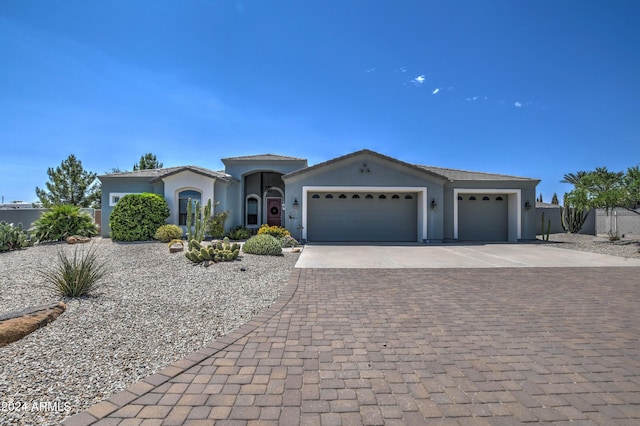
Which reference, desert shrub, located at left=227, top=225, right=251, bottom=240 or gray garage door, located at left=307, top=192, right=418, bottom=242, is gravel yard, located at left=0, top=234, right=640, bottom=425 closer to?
desert shrub, located at left=227, top=225, right=251, bottom=240

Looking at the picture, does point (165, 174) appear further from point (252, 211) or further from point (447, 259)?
point (447, 259)

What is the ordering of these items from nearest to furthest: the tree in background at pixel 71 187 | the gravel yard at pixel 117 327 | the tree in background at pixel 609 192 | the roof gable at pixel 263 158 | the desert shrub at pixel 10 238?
the gravel yard at pixel 117 327 < the desert shrub at pixel 10 238 < the tree in background at pixel 609 192 < the roof gable at pixel 263 158 < the tree in background at pixel 71 187

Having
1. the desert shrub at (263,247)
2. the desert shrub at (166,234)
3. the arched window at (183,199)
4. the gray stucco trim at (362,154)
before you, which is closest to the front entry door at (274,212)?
the arched window at (183,199)

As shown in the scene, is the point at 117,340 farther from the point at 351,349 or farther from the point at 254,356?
the point at 351,349

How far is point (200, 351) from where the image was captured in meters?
3.49

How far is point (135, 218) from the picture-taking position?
1407cm

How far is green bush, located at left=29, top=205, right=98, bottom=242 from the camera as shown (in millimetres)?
13250

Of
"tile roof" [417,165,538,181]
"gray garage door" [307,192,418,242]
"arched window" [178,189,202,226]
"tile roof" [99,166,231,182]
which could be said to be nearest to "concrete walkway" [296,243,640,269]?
"gray garage door" [307,192,418,242]

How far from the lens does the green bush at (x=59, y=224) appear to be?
1325cm

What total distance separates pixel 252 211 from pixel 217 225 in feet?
15.5

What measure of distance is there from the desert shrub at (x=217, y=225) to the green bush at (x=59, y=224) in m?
5.91

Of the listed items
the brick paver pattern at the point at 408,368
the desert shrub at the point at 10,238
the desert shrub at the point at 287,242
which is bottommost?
the brick paver pattern at the point at 408,368

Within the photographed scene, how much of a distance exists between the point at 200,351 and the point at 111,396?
96cm

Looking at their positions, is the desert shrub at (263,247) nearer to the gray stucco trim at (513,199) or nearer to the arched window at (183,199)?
the arched window at (183,199)
